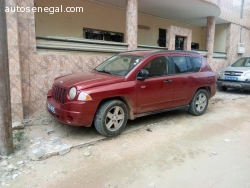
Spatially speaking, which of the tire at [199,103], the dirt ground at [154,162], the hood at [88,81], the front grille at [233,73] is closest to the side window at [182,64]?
the tire at [199,103]

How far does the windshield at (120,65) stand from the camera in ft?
15.5

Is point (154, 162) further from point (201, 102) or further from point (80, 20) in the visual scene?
point (80, 20)

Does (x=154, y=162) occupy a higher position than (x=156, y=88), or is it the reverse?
(x=156, y=88)

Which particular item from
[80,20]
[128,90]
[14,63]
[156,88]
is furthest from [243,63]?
[14,63]

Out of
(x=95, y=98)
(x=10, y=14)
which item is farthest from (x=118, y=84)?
(x=10, y=14)

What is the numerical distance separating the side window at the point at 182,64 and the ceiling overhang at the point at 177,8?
4.01 meters

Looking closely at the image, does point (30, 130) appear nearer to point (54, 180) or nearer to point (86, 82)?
point (86, 82)

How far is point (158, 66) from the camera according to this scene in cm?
506

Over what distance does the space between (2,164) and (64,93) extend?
154 cm

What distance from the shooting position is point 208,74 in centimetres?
615

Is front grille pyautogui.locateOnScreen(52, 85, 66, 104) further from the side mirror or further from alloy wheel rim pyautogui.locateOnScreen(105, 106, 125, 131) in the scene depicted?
the side mirror

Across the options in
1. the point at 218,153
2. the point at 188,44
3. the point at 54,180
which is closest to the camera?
the point at 54,180

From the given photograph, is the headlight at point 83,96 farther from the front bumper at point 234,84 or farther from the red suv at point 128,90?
the front bumper at point 234,84

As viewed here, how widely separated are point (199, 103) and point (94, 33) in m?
5.55
